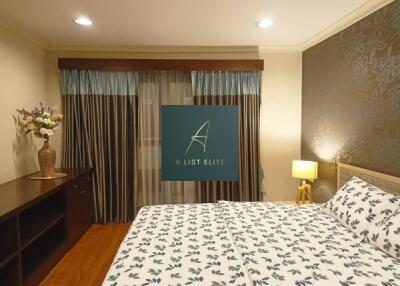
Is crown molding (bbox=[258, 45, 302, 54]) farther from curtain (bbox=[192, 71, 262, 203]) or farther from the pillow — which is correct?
the pillow

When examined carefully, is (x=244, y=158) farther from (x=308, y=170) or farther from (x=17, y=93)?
(x=17, y=93)

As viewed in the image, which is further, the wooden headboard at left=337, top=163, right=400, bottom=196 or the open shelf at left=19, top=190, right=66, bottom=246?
the open shelf at left=19, top=190, right=66, bottom=246

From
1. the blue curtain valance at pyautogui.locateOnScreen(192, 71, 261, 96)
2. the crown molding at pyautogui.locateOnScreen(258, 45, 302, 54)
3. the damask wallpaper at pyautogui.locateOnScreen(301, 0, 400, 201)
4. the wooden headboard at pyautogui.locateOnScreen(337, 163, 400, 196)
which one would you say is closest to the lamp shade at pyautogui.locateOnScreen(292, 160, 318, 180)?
the damask wallpaper at pyautogui.locateOnScreen(301, 0, 400, 201)

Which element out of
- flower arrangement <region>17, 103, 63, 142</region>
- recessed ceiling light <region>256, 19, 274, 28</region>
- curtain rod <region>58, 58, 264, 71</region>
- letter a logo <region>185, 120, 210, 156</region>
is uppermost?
recessed ceiling light <region>256, 19, 274, 28</region>

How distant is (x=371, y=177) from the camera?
7.66 feet

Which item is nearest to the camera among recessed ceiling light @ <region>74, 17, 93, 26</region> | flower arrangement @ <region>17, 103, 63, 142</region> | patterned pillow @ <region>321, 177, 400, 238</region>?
patterned pillow @ <region>321, 177, 400, 238</region>

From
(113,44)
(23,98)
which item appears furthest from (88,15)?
(23,98)

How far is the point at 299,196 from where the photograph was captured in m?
3.28

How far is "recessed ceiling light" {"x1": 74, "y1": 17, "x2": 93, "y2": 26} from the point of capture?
2.77 metres

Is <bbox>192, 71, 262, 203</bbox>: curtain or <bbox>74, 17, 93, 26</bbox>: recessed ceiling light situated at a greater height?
<bbox>74, 17, 93, 26</bbox>: recessed ceiling light

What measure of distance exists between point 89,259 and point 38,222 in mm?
622

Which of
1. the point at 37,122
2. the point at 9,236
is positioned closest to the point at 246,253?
the point at 9,236

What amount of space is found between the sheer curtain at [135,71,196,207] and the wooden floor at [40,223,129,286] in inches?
24.2

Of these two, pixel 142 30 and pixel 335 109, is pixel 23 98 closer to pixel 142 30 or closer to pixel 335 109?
pixel 142 30
